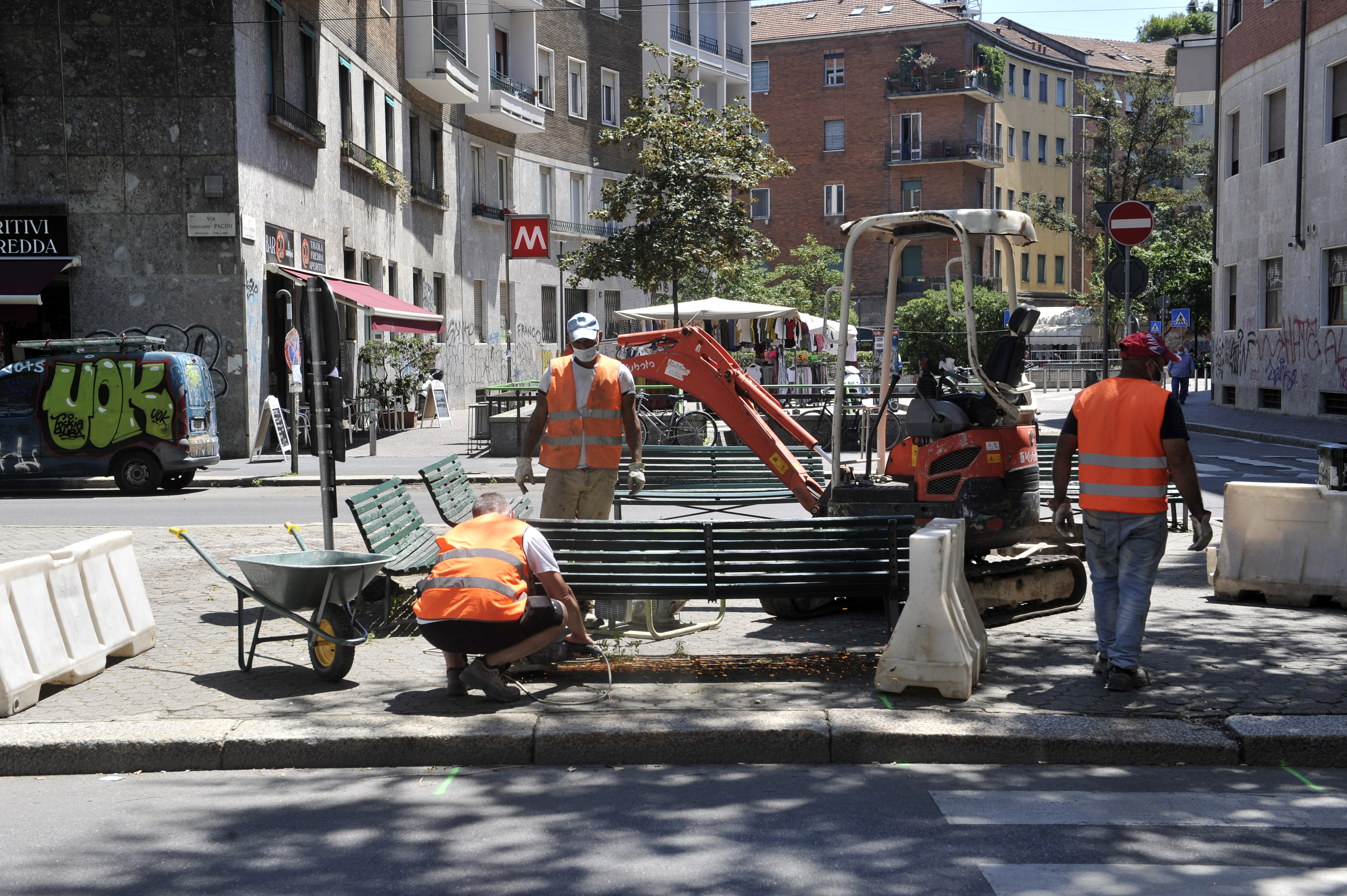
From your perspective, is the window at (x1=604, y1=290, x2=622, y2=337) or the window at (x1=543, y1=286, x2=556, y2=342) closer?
the window at (x1=543, y1=286, x2=556, y2=342)

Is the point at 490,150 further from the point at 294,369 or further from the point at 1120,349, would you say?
the point at 1120,349

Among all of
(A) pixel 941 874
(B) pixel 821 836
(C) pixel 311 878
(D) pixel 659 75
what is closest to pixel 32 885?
(C) pixel 311 878

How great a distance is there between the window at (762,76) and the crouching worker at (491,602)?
64.6 meters

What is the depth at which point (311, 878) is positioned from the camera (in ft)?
14.0

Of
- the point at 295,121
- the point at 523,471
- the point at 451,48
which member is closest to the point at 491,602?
the point at 523,471

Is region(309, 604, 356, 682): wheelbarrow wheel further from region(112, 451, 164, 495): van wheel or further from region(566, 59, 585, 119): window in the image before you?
region(566, 59, 585, 119): window

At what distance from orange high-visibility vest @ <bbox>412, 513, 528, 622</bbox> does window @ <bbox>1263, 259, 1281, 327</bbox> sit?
27.5 m

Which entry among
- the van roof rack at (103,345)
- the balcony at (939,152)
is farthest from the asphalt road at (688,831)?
the balcony at (939,152)

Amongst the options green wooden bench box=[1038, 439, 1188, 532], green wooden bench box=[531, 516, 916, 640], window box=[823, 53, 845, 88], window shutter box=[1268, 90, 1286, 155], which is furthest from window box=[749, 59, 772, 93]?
green wooden bench box=[531, 516, 916, 640]

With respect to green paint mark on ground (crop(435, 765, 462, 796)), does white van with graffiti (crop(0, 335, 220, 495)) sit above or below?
above

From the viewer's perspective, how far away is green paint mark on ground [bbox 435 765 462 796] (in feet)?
17.1

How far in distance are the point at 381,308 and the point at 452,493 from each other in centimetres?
1383

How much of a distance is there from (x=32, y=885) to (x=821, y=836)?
2.56 metres

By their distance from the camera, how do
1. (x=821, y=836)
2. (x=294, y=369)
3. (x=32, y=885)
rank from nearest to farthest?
(x=32, y=885)
(x=821, y=836)
(x=294, y=369)
